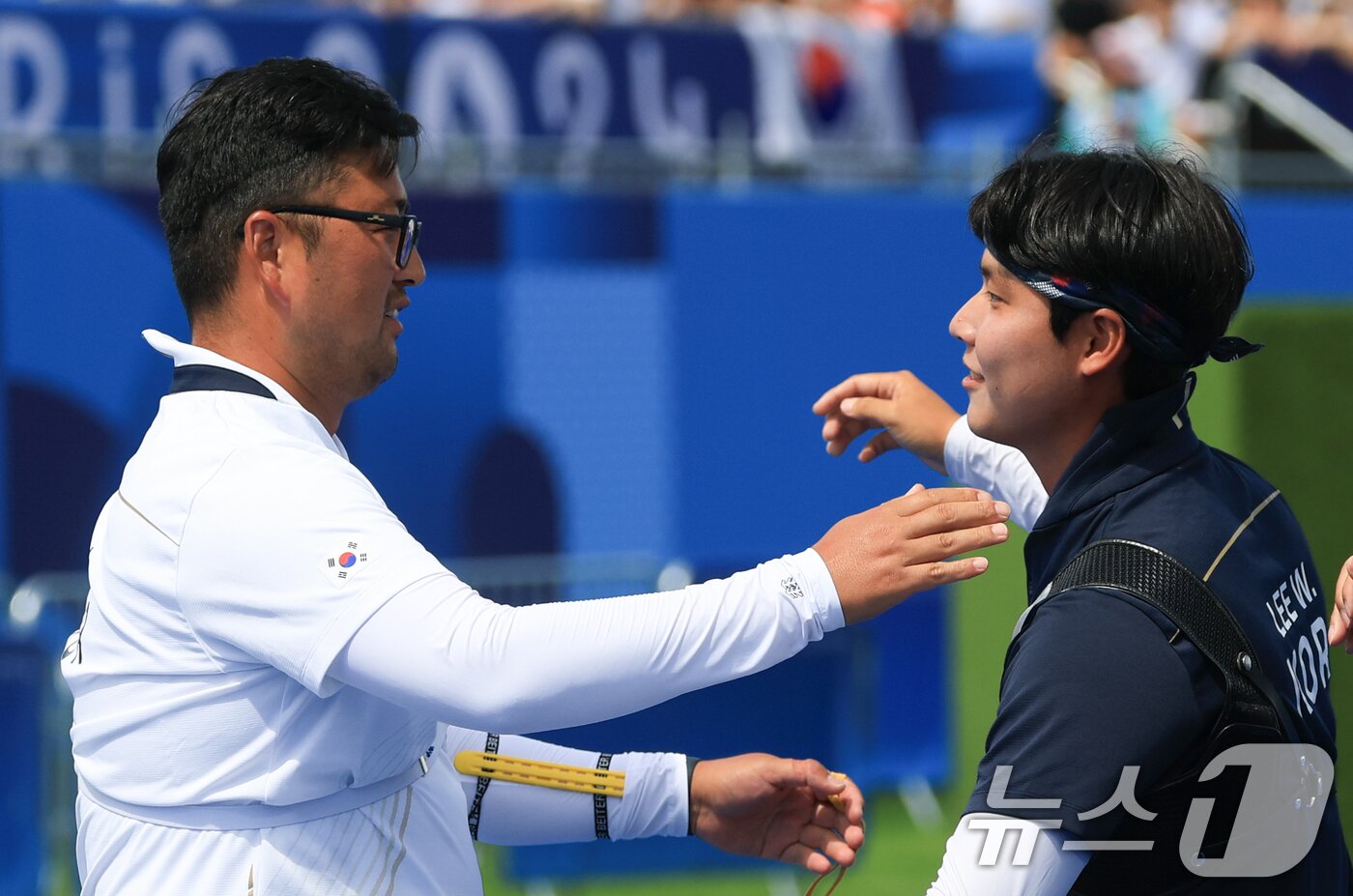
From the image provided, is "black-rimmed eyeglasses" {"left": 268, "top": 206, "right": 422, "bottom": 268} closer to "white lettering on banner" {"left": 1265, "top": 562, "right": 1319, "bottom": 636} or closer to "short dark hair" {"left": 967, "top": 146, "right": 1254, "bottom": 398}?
"short dark hair" {"left": 967, "top": 146, "right": 1254, "bottom": 398}

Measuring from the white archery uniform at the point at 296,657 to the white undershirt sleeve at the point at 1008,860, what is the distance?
355mm

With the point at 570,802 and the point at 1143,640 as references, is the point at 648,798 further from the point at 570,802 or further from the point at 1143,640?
the point at 1143,640

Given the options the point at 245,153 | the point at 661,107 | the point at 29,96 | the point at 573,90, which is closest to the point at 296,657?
the point at 245,153

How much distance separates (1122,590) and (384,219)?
1.23 metres

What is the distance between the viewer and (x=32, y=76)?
23.0 ft

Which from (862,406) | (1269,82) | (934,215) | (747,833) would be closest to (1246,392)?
(862,406)

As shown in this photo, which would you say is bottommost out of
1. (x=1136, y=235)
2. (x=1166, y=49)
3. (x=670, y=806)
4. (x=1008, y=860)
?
(x=670, y=806)

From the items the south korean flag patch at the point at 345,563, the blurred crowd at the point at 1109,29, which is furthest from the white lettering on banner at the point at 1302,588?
the blurred crowd at the point at 1109,29

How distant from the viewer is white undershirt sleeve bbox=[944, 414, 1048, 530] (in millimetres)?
3057

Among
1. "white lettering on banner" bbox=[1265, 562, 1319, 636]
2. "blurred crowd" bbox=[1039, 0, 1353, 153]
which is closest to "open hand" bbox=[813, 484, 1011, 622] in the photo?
"white lettering on banner" bbox=[1265, 562, 1319, 636]

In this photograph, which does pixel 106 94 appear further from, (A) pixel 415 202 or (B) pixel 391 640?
(B) pixel 391 640

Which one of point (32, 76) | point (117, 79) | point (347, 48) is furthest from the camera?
point (347, 48)

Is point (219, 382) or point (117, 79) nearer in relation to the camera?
point (219, 382)

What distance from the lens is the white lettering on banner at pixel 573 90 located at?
8086mm
